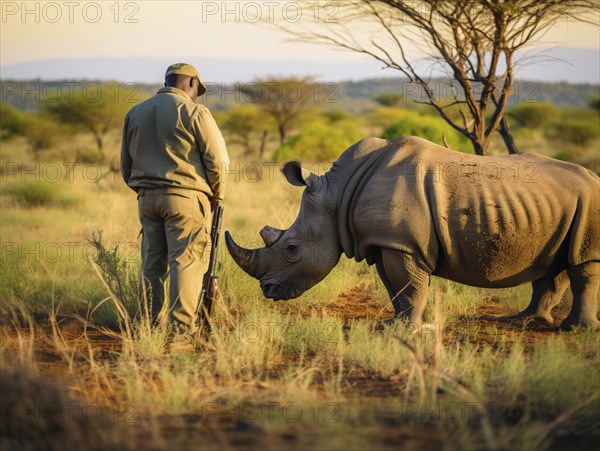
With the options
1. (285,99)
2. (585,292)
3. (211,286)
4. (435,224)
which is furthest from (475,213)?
(285,99)

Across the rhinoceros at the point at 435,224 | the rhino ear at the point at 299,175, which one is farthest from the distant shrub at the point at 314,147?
the rhinoceros at the point at 435,224

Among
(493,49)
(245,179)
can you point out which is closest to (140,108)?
(493,49)

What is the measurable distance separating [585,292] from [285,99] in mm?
28820

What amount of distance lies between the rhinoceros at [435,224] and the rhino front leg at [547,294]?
14.5 inches

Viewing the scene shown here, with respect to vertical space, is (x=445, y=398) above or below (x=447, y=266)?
below

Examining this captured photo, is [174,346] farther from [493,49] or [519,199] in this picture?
[493,49]

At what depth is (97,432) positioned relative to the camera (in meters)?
3.68

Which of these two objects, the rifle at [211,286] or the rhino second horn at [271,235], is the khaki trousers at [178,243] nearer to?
the rifle at [211,286]

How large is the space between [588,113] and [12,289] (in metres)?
34.8

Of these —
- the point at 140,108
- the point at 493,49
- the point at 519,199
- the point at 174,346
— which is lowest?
the point at 174,346

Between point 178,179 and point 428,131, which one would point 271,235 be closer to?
point 178,179

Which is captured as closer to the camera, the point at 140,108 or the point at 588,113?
the point at 140,108

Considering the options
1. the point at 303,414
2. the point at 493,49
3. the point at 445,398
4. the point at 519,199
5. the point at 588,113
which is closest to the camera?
the point at 303,414

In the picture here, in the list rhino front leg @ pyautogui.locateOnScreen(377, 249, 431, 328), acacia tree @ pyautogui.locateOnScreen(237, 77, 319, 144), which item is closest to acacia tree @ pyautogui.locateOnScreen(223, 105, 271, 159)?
acacia tree @ pyautogui.locateOnScreen(237, 77, 319, 144)
